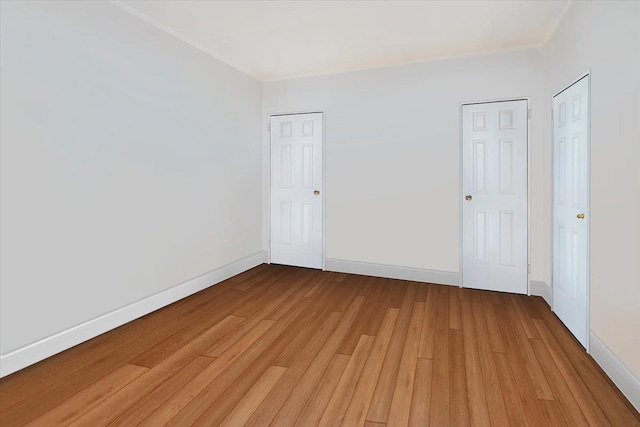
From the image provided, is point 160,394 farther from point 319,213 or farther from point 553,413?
point 319,213

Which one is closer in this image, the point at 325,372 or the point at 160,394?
the point at 160,394

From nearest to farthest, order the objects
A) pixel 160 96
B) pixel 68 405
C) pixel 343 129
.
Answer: pixel 68 405 → pixel 160 96 → pixel 343 129

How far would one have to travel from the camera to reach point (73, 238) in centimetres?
257

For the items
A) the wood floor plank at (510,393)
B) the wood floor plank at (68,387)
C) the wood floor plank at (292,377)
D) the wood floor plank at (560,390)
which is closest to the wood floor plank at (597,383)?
the wood floor plank at (560,390)

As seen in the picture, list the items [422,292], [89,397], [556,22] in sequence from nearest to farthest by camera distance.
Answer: [89,397]
[556,22]
[422,292]

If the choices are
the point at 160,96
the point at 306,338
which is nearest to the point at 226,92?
the point at 160,96

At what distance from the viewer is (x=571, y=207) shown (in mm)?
2906

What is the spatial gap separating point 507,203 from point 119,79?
13.2 ft

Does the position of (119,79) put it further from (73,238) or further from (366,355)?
(366,355)

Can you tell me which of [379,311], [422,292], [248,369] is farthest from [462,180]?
[248,369]

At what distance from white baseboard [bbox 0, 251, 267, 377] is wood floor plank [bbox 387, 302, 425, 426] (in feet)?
7.58

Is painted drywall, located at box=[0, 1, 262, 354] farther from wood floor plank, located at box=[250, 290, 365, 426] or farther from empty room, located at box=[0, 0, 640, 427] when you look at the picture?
wood floor plank, located at box=[250, 290, 365, 426]

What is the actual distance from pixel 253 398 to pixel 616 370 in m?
2.17

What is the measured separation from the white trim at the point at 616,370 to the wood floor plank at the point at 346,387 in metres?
1.50
